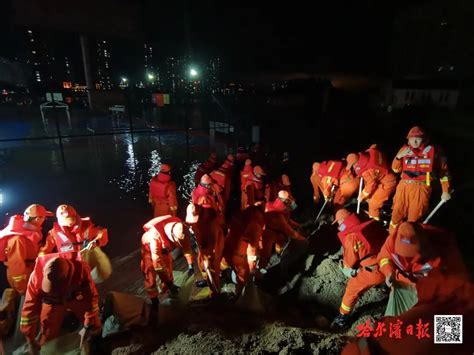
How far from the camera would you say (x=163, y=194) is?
5.27 meters

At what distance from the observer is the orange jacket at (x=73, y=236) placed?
10.8 ft

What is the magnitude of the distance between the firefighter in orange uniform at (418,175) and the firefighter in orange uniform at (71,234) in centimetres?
490

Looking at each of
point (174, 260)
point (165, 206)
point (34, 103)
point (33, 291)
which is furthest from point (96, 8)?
point (33, 291)

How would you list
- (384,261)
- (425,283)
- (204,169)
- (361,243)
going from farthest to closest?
(204,169)
(361,243)
(384,261)
(425,283)

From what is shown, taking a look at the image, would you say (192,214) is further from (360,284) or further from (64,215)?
(360,284)

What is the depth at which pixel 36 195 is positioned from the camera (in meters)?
6.76

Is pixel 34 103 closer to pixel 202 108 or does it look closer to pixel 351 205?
pixel 202 108

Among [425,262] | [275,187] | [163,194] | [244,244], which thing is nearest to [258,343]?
[244,244]

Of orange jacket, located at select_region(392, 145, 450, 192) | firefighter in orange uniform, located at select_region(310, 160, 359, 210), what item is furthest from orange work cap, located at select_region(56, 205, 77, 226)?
orange jacket, located at select_region(392, 145, 450, 192)

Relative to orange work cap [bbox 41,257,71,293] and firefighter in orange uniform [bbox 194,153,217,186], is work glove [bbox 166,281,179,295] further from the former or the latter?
firefighter in orange uniform [bbox 194,153,217,186]

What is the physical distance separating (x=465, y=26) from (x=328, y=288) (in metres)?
26.2

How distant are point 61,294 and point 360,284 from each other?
326 centimetres

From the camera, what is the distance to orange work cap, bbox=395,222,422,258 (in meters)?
2.54

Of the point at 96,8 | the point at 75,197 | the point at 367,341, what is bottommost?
the point at 75,197
